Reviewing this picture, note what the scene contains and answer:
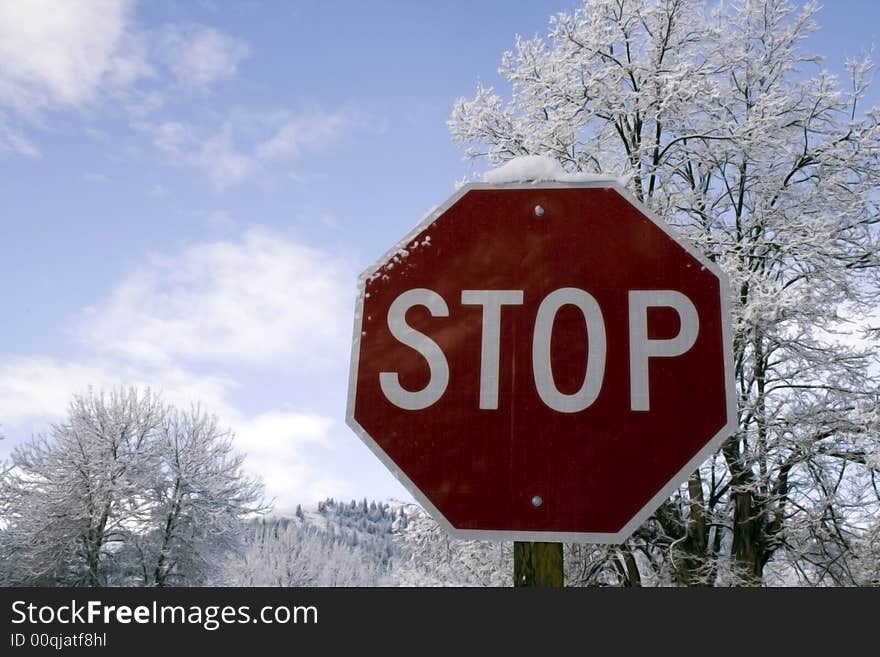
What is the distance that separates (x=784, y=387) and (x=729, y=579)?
7.89 ft

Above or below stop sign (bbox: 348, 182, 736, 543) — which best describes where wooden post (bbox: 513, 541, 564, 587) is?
below

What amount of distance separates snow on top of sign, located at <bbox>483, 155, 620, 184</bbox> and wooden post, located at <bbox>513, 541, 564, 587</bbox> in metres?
0.87

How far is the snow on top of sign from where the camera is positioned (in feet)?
A: 5.20

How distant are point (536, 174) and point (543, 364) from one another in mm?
495

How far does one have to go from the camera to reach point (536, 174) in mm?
1608

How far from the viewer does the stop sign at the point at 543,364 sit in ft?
4.44

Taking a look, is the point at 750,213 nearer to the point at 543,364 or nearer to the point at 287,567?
the point at 543,364

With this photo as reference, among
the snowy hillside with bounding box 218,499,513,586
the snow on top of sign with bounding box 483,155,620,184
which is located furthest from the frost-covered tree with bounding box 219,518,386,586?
the snow on top of sign with bounding box 483,155,620,184

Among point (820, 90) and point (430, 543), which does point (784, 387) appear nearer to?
point (820, 90)

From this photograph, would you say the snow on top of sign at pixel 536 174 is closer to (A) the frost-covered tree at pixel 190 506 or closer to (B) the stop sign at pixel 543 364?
(B) the stop sign at pixel 543 364

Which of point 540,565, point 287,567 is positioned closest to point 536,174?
point 540,565

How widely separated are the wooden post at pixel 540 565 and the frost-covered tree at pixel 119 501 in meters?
22.9

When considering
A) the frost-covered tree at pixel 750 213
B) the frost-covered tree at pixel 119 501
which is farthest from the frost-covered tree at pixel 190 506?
the frost-covered tree at pixel 750 213

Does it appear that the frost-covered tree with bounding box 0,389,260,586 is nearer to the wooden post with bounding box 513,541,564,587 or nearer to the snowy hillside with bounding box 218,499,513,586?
the snowy hillside with bounding box 218,499,513,586
